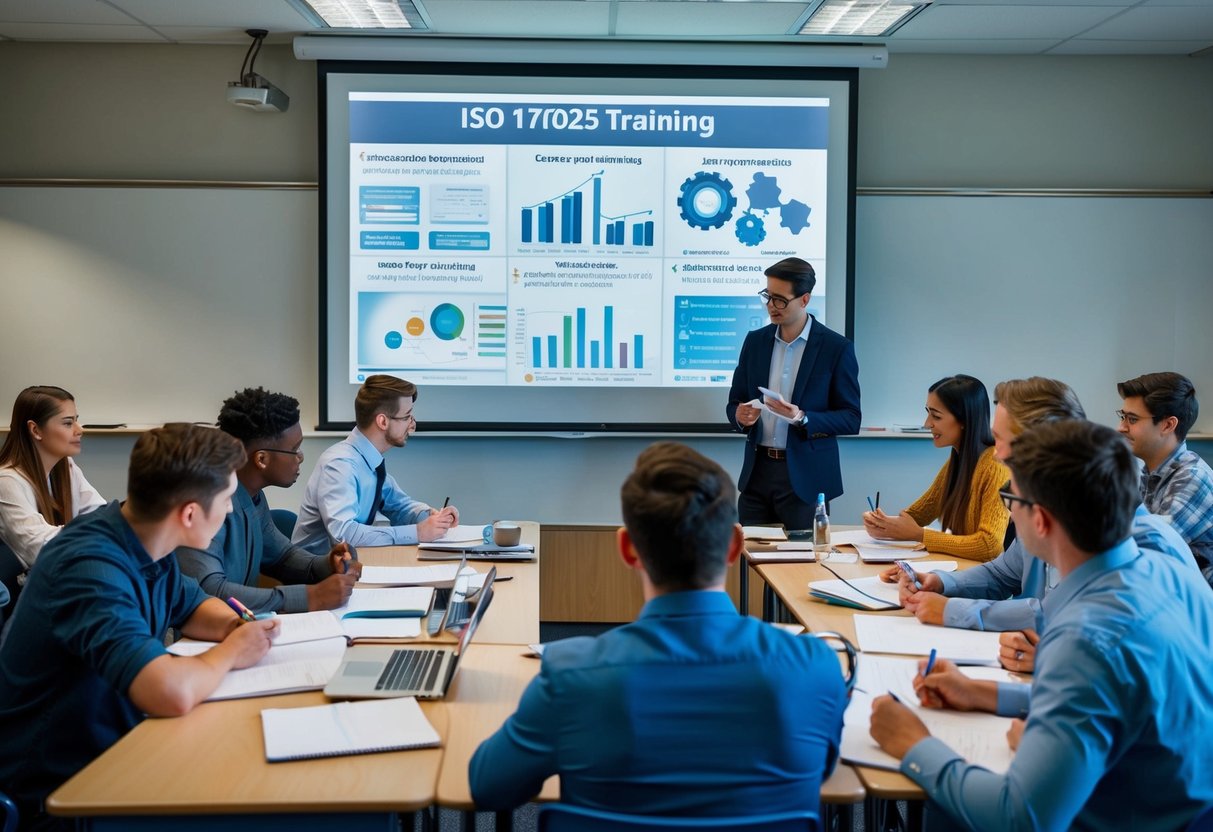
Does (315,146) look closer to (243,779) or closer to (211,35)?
(211,35)

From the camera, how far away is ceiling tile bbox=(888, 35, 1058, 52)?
5.04 m

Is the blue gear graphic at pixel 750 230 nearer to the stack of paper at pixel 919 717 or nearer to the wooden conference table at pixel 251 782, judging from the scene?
the stack of paper at pixel 919 717

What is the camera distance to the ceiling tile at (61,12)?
4578 mm

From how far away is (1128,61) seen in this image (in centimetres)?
530

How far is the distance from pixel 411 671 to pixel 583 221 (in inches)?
133

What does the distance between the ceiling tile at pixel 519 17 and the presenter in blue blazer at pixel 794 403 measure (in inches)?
58.4

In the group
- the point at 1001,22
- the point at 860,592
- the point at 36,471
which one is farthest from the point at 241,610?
the point at 1001,22

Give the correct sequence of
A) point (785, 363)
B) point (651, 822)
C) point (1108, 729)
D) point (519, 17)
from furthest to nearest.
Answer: point (519, 17) → point (785, 363) → point (1108, 729) → point (651, 822)

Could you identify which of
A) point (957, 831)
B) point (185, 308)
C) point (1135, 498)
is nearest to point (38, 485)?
point (185, 308)

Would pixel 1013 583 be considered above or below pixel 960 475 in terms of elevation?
below

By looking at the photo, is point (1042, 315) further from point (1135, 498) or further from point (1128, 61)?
point (1135, 498)

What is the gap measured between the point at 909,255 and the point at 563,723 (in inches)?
173

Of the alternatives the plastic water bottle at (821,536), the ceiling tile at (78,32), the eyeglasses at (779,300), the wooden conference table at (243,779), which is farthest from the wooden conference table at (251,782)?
the ceiling tile at (78,32)

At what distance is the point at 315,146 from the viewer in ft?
17.1
